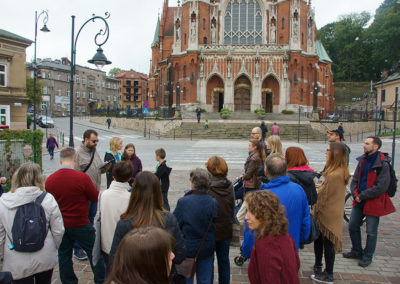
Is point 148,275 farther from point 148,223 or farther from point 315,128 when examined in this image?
point 315,128

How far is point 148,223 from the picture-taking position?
8.97ft

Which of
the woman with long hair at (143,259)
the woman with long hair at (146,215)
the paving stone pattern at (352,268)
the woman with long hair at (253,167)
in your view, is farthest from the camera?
the woman with long hair at (253,167)

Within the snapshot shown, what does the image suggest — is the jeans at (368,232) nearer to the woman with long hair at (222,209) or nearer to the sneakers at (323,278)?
the sneakers at (323,278)

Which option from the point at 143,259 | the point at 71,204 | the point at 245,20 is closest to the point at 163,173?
the point at 71,204

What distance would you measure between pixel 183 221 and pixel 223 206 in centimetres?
67

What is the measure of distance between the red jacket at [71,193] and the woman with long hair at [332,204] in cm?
293

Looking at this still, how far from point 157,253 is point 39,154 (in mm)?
7963

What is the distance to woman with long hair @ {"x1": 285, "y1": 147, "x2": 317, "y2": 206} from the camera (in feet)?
14.1

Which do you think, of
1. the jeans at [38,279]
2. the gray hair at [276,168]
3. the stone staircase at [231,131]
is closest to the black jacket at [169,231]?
the jeans at [38,279]

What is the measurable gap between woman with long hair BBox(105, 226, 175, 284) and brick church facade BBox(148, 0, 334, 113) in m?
39.8

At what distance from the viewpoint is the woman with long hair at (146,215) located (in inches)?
109

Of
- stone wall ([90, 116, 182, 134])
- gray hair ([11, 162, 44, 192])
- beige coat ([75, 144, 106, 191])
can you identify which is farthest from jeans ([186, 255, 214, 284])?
stone wall ([90, 116, 182, 134])

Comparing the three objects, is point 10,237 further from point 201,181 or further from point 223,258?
point 223,258

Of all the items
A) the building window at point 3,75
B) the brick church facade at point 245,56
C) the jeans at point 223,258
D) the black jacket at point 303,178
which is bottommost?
the jeans at point 223,258
